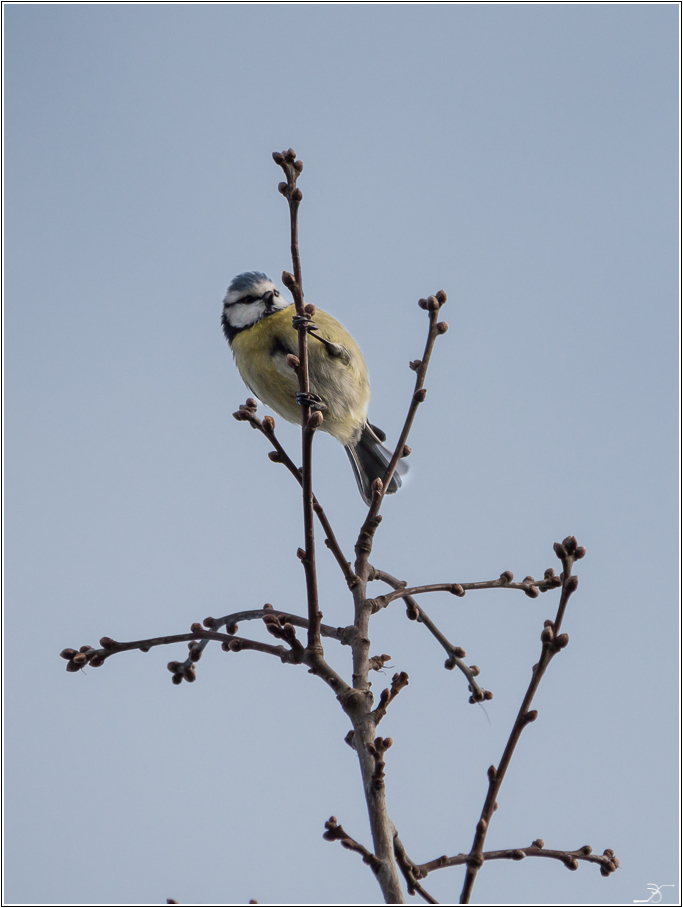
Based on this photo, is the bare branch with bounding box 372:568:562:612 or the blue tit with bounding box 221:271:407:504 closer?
the bare branch with bounding box 372:568:562:612

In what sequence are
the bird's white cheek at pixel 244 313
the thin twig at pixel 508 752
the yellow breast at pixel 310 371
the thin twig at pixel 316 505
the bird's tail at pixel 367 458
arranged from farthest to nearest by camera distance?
the bird's tail at pixel 367 458 → the bird's white cheek at pixel 244 313 → the yellow breast at pixel 310 371 → the thin twig at pixel 316 505 → the thin twig at pixel 508 752

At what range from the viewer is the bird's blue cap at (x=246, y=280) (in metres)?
4.02

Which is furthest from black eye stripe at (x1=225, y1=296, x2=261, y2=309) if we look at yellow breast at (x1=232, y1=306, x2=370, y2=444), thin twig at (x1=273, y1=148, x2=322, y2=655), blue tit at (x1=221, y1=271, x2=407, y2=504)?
thin twig at (x1=273, y1=148, x2=322, y2=655)

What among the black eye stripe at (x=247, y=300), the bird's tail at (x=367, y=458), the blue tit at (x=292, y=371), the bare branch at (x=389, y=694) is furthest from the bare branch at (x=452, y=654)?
the black eye stripe at (x=247, y=300)

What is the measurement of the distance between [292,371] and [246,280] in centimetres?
86

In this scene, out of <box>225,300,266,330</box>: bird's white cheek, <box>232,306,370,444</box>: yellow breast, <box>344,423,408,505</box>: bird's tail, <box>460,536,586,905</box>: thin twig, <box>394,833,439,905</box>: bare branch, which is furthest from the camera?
<box>344,423,408,505</box>: bird's tail

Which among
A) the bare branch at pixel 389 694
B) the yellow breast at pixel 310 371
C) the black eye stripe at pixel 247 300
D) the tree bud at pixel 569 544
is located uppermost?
the black eye stripe at pixel 247 300

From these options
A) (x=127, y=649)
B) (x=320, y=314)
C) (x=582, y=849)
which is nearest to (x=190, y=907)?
(x=127, y=649)

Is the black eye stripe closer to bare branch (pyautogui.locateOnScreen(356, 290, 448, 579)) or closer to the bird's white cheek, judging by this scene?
the bird's white cheek

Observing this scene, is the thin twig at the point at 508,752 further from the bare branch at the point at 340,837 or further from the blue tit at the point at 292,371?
the blue tit at the point at 292,371

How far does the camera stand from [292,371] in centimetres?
346

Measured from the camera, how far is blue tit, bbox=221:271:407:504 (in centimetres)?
344

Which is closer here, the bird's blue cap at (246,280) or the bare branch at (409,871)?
the bare branch at (409,871)

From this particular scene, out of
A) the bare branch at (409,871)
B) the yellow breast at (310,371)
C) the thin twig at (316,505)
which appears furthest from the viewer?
the yellow breast at (310,371)
